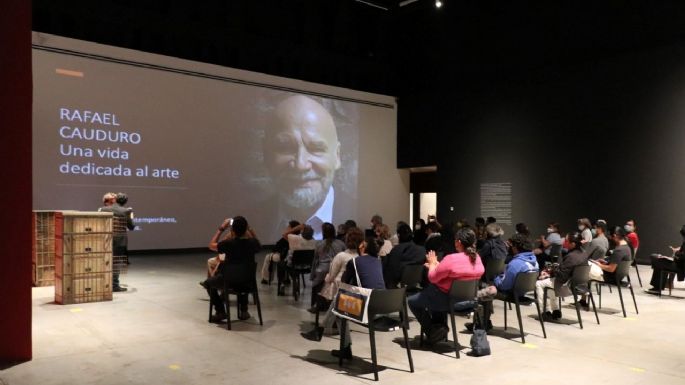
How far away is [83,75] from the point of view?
453 inches

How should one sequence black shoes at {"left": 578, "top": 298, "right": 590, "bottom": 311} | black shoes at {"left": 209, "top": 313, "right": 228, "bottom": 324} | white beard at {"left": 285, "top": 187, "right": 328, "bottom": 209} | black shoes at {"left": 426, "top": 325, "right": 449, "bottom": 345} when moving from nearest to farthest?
black shoes at {"left": 426, "top": 325, "right": 449, "bottom": 345} < black shoes at {"left": 209, "top": 313, "right": 228, "bottom": 324} < black shoes at {"left": 578, "top": 298, "right": 590, "bottom": 311} < white beard at {"left": 285, "top": 187, "right": 328, "bottom": 209}

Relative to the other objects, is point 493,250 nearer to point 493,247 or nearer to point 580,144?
point 493,247

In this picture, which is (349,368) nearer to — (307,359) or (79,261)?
(307,359)

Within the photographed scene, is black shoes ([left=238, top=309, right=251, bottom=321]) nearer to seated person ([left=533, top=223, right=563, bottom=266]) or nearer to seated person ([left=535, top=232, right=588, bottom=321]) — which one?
seated person ([left=535, top=232, right=588, bottom=321])

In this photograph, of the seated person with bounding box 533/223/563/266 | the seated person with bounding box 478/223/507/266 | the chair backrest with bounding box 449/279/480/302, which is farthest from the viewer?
the seated person with bounding box 533/223/563/266

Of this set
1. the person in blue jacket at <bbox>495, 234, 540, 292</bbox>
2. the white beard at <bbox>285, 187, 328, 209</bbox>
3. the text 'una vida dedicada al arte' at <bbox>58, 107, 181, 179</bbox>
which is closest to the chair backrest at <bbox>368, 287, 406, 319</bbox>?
the person in blue jacket at <bbox>495, 234, 540, 292</bbox>

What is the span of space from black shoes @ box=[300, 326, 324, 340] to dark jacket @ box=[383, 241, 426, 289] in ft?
3.87

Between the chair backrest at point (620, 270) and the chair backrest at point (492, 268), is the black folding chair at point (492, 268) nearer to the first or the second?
the chair backrest at point (492, 268)

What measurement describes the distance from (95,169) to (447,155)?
31.7 feet

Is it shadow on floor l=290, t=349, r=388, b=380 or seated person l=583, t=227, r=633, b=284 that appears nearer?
shadow on floor l=290, t=349, r=388, b=380

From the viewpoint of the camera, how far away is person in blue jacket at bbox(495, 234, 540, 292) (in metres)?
5.35

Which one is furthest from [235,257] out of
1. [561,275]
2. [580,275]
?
[580,275]

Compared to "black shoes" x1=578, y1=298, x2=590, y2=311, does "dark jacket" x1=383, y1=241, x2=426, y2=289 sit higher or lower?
higher

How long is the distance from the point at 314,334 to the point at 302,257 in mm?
2157
